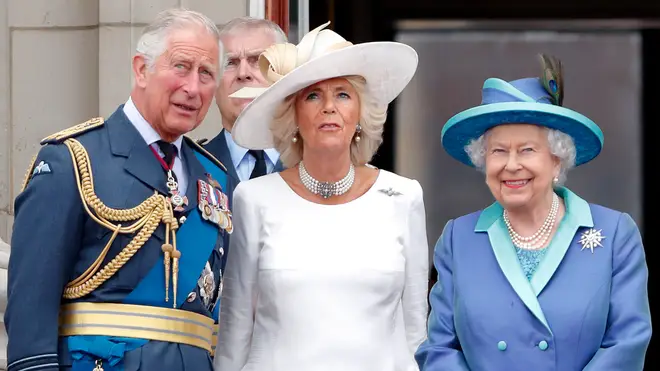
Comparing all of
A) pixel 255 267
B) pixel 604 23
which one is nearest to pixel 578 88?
pixel 604 23

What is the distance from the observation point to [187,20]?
485cm

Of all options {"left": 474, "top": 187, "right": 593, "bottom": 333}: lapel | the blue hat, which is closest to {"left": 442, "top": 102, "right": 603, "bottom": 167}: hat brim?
the blue hat

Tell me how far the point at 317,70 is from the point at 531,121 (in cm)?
64

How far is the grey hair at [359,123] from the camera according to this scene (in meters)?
5.01

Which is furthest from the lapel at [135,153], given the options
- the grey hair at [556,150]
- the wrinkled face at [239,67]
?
the wrinkled face at [239,67]

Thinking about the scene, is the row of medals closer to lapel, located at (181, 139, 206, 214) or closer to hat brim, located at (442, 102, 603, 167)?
lapel, located at (181, 139, 206, 214)

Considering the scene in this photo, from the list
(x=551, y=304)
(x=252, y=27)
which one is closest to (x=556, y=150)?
(x=551, y=304)

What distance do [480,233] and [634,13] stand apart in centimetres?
542

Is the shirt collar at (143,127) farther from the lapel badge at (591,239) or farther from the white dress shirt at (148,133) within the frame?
the lapel badge at (591,239)

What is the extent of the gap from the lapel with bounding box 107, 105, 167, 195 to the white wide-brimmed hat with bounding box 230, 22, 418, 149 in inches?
15.1

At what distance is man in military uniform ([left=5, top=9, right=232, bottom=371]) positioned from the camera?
15.0 ft

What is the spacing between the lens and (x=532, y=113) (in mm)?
4633

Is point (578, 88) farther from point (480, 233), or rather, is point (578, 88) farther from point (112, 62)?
point (480, 233)

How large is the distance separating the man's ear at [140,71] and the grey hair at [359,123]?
1.40 ft
